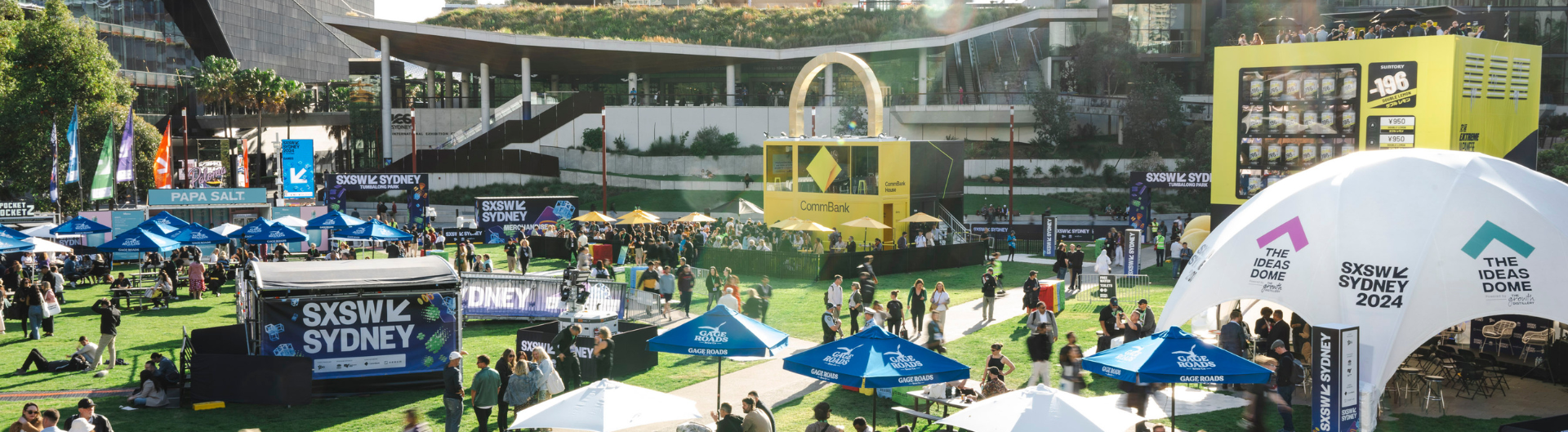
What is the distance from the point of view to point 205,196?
3744cm

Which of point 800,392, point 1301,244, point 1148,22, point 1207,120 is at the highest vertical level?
point 1148,22

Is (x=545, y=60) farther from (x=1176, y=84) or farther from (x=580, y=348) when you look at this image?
(x=580, y=348)

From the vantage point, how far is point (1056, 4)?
76750 mm

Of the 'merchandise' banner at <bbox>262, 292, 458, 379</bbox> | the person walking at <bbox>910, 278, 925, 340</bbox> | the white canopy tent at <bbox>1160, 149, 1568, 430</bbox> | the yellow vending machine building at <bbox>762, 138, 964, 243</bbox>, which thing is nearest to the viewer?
the white canopy tent at <bbox>1160, 149, 1568, 430</bbox>

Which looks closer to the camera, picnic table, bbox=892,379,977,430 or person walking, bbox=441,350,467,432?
person walking, bbox=441,350,467,432

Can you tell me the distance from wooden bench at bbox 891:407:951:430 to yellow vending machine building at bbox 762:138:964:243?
65.7 feet

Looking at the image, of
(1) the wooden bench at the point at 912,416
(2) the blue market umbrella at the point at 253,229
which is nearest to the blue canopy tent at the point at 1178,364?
(1) the wooden bench at the point at 912,416

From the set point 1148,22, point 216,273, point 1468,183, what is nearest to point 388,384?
point 216,273

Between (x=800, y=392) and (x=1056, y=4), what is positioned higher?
(x=1056, y=4)

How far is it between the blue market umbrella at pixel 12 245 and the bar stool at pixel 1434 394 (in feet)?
93.5

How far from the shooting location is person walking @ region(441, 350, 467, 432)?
526 inches

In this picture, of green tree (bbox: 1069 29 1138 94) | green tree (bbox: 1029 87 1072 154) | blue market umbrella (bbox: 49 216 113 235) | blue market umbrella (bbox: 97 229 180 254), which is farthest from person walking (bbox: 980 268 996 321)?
green tree (bbox: 1069 29 1138 94)

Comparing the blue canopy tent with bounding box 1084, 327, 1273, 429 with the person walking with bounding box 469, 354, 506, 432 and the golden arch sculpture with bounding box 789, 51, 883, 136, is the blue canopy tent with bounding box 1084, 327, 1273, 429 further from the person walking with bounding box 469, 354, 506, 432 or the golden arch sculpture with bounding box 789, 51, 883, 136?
the golden arch sculpture with bounding box 789, 51, 883, 136

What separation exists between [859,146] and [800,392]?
20294 mm
